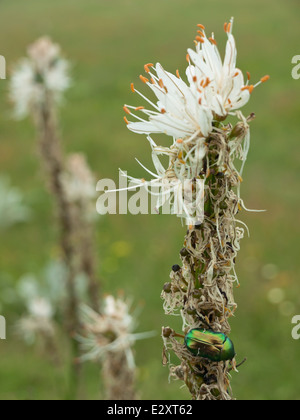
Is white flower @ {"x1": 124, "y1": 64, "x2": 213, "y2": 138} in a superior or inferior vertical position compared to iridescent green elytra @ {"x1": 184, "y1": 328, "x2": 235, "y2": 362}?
superior

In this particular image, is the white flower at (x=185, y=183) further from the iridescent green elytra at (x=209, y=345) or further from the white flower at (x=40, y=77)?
the white flower at (x=40, y=77)

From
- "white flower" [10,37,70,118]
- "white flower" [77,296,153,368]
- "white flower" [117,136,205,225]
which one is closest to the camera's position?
"white flower" [117,136,205,225]

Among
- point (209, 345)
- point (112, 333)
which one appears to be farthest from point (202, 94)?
point (112, 333)

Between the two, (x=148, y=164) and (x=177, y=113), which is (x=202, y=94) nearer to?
(x=177, y=113)

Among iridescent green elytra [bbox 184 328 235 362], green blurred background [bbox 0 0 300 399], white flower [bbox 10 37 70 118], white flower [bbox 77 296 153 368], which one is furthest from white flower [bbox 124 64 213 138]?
green blurred background [bbox 0 0 300 399]

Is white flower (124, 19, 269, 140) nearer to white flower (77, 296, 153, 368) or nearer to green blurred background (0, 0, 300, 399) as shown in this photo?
white flower (77, 296, 153, 368)

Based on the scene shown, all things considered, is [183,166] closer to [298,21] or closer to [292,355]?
[292,355]
